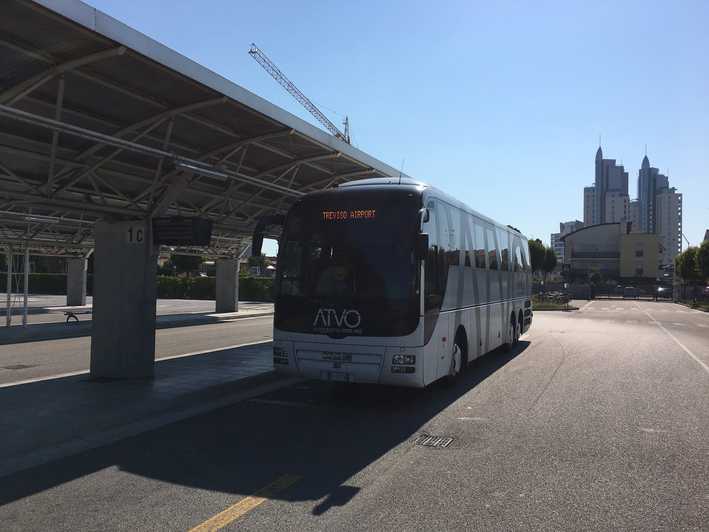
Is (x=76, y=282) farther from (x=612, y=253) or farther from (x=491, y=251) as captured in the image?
(x=612, y=253)

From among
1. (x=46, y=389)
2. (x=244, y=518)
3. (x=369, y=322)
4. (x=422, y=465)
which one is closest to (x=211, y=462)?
(x=244, y=518)

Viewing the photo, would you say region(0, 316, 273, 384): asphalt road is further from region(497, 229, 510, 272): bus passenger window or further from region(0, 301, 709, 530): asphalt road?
region(497, 229, 510, 272): bus passenger window

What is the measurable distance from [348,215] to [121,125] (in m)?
4.36

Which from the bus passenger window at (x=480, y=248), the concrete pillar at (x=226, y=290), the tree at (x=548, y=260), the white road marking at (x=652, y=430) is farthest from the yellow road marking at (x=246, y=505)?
the tree at (x=548, y=260)

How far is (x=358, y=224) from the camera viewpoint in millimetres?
8727

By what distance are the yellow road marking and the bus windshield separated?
3.20 meters

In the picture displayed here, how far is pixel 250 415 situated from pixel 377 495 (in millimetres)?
3591

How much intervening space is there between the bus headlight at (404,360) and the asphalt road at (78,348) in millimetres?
7645

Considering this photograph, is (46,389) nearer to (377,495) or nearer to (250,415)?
(250,415)

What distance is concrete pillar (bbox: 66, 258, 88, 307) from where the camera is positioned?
121 feet

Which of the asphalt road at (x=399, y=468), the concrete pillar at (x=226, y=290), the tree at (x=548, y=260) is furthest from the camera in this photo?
the tree at (x=548, y=260)

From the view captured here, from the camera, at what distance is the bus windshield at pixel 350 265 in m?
8.28

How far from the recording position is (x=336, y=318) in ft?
27.7

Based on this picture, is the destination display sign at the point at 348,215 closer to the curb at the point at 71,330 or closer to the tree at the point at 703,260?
the curb at the point at 71,330
